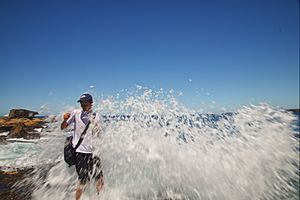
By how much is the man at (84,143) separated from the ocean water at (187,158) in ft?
0.58

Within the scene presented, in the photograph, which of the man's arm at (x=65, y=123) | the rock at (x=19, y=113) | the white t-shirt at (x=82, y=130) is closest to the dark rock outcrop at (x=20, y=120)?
the rock at (x=19, y=113)

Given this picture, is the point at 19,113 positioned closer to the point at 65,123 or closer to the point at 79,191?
the point at 65,123

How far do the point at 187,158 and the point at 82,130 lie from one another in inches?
121

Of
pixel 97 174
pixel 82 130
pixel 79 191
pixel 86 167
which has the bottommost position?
pixel 79 191

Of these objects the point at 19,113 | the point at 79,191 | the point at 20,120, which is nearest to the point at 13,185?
the point at 79,191

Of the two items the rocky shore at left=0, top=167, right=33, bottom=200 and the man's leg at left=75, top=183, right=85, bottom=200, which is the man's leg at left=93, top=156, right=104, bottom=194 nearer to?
the man's leg at left=75, top=183, right=85, bottom=200

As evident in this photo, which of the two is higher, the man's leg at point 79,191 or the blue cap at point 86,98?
the blue cap at point 86,98

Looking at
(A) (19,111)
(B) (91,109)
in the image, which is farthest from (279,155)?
(A) (19,111)

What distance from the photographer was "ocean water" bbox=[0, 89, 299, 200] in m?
5.16

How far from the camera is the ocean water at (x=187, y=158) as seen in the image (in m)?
5.16

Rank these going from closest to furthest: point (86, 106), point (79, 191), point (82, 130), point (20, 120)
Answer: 1. point (79, 191)
2. point (82, 130)
3. point (86, 106)
4. point (20, 120)

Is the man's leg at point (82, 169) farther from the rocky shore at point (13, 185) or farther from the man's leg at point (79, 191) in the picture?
the rocky shore at point (13, 185)

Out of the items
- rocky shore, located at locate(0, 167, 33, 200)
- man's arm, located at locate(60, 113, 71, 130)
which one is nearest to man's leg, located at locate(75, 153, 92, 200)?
man's arm, located at locate(60, 113, 71, 130)

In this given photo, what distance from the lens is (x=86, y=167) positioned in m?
4.22
